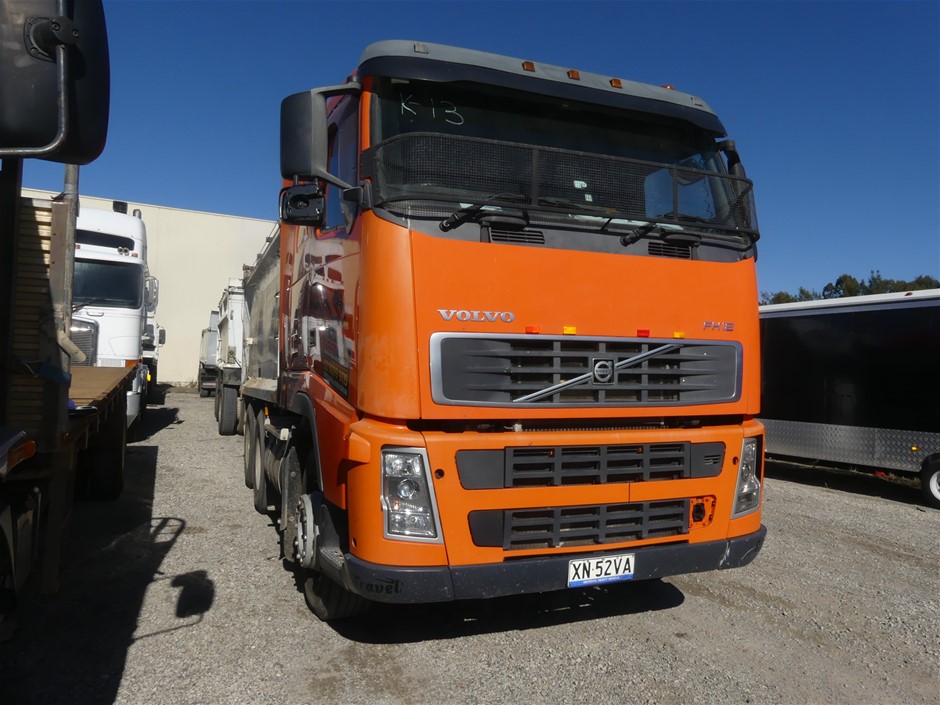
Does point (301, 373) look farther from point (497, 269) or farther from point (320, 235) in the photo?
point (497, 269)

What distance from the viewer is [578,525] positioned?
3514 millimetres

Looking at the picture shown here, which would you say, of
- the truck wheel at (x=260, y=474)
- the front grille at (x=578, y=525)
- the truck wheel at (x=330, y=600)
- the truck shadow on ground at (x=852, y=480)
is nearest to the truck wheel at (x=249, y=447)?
the truck wheel at (x=260, y=474)

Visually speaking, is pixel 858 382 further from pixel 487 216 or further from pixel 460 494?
pixel 460 494

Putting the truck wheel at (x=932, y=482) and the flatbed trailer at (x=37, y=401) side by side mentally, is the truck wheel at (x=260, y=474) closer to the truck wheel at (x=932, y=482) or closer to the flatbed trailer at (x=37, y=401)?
the flatbed trailer at (x=37, y=401)

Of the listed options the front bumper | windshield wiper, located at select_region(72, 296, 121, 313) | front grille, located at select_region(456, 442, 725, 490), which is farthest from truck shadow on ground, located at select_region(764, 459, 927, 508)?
windshield wiper, located at select_region(72, 296, 121, 313)

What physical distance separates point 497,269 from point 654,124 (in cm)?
166

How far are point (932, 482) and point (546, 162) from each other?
289 inches

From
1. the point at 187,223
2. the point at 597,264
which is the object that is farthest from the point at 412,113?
the point at 187,223

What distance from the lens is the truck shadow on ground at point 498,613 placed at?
13.2 feet

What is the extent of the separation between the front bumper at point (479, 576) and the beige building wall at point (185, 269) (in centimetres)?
2287

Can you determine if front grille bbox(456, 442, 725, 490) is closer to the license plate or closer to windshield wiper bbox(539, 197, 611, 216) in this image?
the license plate

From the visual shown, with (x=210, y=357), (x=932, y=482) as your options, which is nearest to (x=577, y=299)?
(x=932, y=482)

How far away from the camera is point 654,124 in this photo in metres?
4.25

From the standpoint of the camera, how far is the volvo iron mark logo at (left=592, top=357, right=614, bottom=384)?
3520 mm
